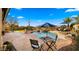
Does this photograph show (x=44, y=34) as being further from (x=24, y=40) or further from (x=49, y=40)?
(x=24, y=40)

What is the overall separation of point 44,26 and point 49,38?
161 mm

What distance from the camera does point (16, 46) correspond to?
81.4 inches

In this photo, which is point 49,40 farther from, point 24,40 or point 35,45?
point 24,40

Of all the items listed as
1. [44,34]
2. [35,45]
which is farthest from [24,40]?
[44,34]

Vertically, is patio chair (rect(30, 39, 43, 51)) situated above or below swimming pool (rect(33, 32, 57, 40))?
below

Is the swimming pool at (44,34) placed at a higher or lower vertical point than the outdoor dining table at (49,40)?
higher

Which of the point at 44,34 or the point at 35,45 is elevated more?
the point at 44,34

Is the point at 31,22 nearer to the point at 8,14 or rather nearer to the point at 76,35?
the point at 8,14

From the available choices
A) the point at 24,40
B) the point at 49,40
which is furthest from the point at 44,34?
the point at 24,40

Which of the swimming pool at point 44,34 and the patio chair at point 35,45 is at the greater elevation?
the swimming pool at point 44,34

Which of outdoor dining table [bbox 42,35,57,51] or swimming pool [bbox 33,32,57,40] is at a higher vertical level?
swimming pool [bbox 33,32,57,40]
